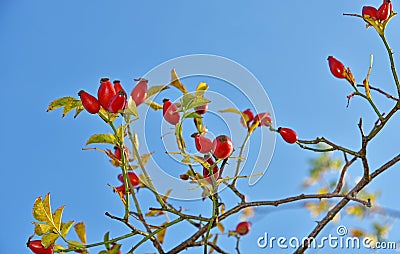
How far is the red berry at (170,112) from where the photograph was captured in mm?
808

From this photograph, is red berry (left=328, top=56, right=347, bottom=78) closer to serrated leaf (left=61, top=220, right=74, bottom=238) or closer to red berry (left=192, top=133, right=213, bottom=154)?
red berry (left=192, top=133, right=213, bottom=154)

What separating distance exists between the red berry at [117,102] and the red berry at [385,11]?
1.39ft

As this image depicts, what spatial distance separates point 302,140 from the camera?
33.9 inches

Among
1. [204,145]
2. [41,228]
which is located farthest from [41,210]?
[204,145]

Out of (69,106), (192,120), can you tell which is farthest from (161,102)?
(69,106)

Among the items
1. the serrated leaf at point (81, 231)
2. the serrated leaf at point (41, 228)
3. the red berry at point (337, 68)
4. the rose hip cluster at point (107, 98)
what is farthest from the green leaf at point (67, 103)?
the red berry at point (337, 68)

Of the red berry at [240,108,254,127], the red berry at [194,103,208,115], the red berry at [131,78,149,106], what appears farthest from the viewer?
the red berry at [240,108,254,127]

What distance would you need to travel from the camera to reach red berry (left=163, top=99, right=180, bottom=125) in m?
0.81

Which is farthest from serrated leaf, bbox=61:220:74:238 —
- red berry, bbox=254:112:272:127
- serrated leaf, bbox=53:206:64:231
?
red berry, bbox=254:112:272:127

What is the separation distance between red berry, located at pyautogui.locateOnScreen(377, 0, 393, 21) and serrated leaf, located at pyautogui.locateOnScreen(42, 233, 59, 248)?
1.92 feet

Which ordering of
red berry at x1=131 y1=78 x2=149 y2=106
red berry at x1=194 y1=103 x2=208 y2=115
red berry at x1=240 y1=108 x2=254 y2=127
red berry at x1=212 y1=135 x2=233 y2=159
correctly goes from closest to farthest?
red berry at x1=212 y1=135 x2=233 y2=159 < red berry at x1=131 y1=78 x2=149 y2=106 < red berry at x1=194 y1=103 x2=208 y2=115 < red berry at x1=240 y1=108 x2=254 y2=127

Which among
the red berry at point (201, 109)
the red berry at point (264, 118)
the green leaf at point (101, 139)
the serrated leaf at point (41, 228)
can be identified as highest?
the red berry at point (264, 118)

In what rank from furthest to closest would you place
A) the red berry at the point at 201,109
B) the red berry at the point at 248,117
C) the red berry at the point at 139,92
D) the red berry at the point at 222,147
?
the red berry at the point at 248,117, the red berry at the point at 201,109, the red berry at the point at 139,92, the red berry at the point at 222,147

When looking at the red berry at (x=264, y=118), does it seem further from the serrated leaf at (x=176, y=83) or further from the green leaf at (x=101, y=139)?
the green leaf at (x=101, y=139)
